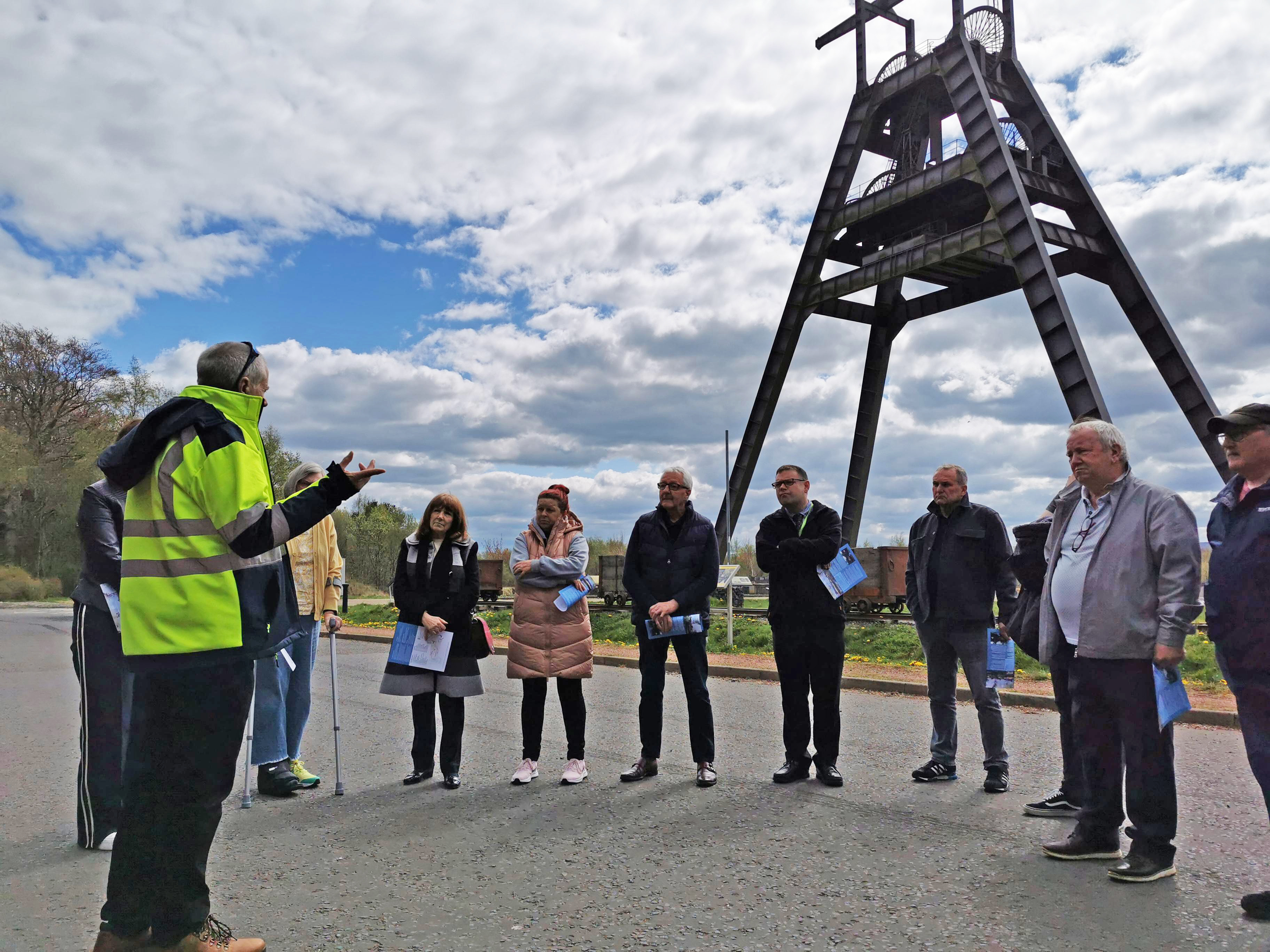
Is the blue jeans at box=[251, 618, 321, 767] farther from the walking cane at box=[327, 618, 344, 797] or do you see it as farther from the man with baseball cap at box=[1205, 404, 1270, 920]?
the man with baseball cap at box=[1205, 404, 1270, 920]

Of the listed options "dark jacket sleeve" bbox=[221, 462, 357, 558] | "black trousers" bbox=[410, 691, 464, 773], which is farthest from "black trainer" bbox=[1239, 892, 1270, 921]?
"black trousers" bbox=[410, 691, 464, 773]

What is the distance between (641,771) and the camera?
6.01 meters

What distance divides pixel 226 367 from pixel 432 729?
11.2 feet

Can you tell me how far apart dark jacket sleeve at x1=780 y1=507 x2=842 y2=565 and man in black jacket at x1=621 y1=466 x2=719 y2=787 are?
1.52 ft

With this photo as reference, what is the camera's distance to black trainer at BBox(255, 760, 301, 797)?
5.58m

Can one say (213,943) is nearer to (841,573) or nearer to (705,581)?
(705,581)

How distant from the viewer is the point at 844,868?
4.19 m

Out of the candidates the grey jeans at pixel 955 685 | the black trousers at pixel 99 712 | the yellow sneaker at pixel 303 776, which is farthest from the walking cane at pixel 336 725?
the grey jeans at pixel 955 685

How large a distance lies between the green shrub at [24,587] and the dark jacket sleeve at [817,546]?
40689 millimetres

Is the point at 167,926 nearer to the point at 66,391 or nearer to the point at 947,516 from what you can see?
the point at 947,516

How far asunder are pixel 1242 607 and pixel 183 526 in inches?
155

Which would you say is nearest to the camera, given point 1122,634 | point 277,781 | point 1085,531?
point 1122,634

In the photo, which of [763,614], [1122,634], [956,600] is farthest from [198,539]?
[763,614]

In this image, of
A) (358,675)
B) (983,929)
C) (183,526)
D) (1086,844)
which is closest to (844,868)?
(983,929)
